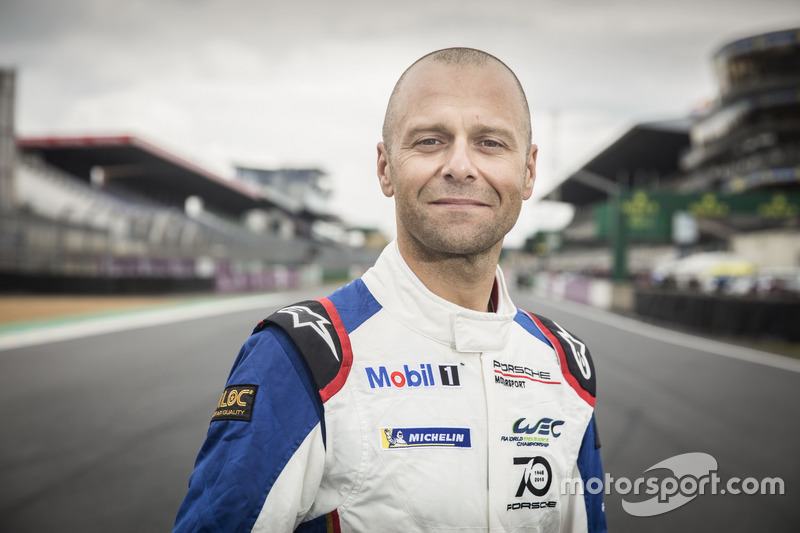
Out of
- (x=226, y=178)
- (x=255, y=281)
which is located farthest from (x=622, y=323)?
(x=226, y=178)

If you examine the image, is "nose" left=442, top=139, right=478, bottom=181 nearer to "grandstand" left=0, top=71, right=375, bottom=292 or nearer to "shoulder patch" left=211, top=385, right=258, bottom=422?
"shoulder patch" left=211, top=385, right=258, bottom=422

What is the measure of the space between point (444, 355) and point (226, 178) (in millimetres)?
47212

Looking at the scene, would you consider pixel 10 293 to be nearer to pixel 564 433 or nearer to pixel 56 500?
pixel 56 500

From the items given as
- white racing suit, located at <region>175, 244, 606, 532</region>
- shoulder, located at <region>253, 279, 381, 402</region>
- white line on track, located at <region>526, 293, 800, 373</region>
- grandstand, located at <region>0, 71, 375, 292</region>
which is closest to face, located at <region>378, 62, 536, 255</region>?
white racing suit, located at <region>175, 244, 606, 532</region>

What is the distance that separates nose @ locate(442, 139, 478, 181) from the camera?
1.37m

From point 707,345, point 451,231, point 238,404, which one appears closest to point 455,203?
point 451,231

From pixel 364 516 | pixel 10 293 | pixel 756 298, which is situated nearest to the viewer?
pixel 364 516

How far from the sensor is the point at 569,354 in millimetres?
1608

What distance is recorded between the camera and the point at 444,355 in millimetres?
1394

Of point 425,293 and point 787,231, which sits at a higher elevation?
point 787,231

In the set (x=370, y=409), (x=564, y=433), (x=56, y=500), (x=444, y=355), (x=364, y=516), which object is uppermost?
(x=444, y=355)

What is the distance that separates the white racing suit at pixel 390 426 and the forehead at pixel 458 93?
37cm

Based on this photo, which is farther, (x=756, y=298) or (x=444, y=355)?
(x=756, y=298)

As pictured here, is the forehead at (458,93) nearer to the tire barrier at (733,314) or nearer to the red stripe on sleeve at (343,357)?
the red stripe on sleeve at (343,357)
